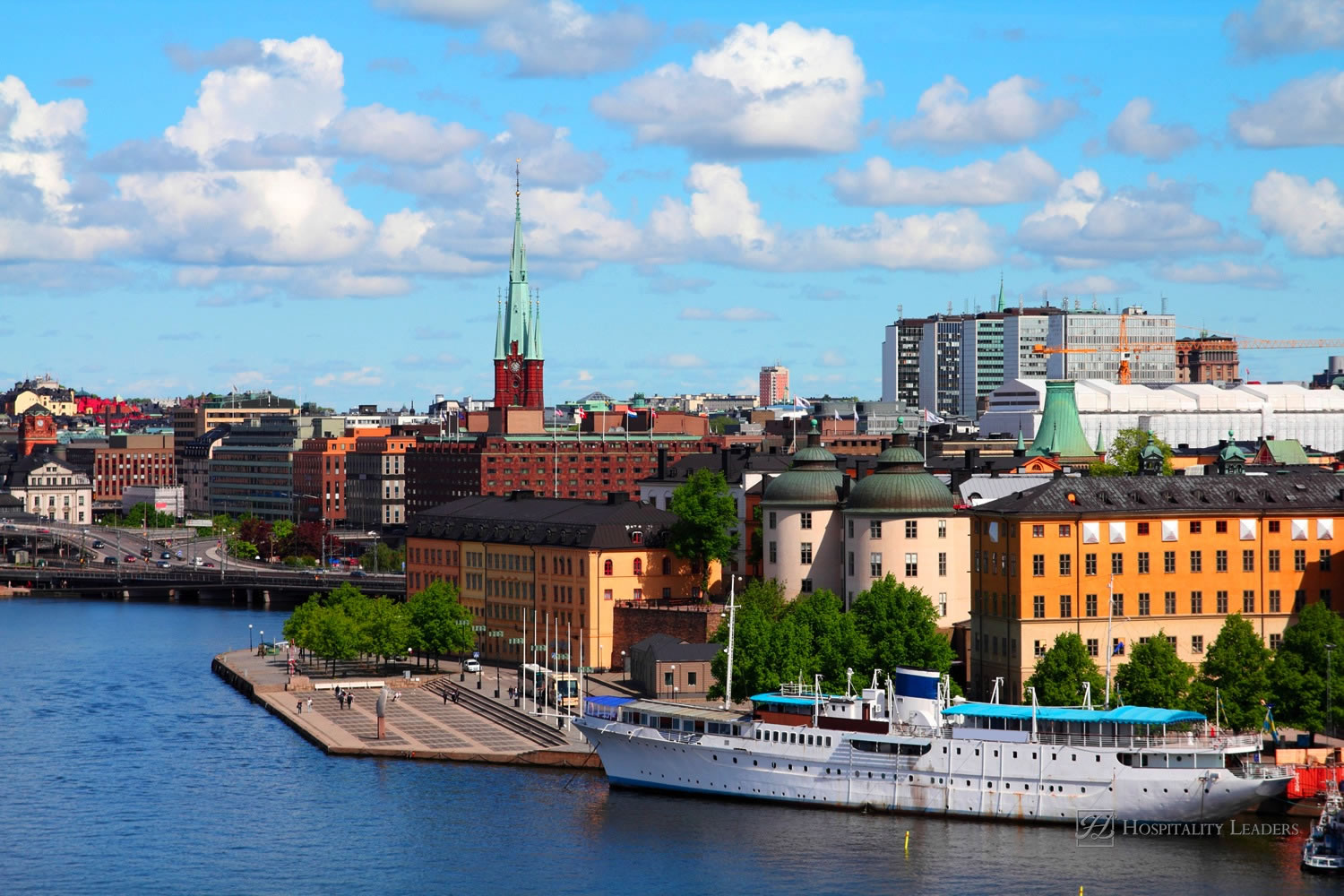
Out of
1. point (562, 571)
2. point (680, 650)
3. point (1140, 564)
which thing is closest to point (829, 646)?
point (680, 650)

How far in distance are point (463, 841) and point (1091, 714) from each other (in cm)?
2697

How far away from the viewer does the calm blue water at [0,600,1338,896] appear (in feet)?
290

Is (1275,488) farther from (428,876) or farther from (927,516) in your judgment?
(428,876)

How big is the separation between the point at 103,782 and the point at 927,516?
46.8 meters

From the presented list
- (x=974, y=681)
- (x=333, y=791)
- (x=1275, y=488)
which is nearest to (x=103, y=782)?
(x=333, y=791)

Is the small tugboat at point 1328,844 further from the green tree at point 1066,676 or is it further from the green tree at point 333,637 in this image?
the green tree at point 333,637

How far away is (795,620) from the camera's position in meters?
Answer: 121

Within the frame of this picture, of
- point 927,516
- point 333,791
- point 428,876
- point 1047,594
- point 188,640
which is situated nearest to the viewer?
point 428,876

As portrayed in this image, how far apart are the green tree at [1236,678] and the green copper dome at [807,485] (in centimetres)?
3287

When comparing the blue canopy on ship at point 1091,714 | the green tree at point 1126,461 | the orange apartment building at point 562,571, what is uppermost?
the green tree at point 1126,461

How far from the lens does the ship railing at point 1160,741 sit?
319ft

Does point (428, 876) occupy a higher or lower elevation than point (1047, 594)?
lower

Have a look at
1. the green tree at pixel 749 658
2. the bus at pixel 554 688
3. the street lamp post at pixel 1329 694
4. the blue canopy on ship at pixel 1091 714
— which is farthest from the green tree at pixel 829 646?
the street lamp post at pixel 1329 694

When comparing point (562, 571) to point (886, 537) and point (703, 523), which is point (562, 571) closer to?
point (703, 523)
